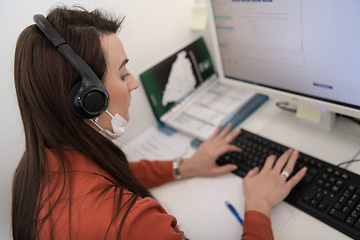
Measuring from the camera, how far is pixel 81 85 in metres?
0.55

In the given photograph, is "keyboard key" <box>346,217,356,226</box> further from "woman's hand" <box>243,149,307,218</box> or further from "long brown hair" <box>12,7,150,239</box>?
"long brown hair" <box>12,7,150,239</box>

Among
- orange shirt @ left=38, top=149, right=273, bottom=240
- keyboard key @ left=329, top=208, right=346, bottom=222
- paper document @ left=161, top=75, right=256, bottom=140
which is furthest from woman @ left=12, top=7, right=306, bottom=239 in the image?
paper document @ left=161, top=75, right=256, bottom=140

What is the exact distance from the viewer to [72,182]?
0.58 meters

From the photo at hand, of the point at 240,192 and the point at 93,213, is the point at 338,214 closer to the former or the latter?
the point at 240,192

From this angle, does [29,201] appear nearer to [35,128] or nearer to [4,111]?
[35,128]

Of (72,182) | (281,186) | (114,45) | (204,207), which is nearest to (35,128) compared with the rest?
(72,182)

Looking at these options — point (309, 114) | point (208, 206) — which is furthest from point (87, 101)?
point (309, 114)

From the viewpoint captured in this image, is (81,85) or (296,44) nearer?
(81,85)

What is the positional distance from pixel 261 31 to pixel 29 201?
2.22ft

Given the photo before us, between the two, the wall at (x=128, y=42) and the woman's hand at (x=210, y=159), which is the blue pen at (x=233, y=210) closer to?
the woman's hand at (x=210, y=159)

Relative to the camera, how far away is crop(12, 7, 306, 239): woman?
538 mm

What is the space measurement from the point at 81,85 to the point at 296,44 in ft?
1.68

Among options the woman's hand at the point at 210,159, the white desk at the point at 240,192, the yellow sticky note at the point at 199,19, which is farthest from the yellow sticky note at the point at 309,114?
the yellow sticky note at the point at 199,19

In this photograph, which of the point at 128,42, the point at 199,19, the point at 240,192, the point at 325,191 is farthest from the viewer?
the point at 199,19
